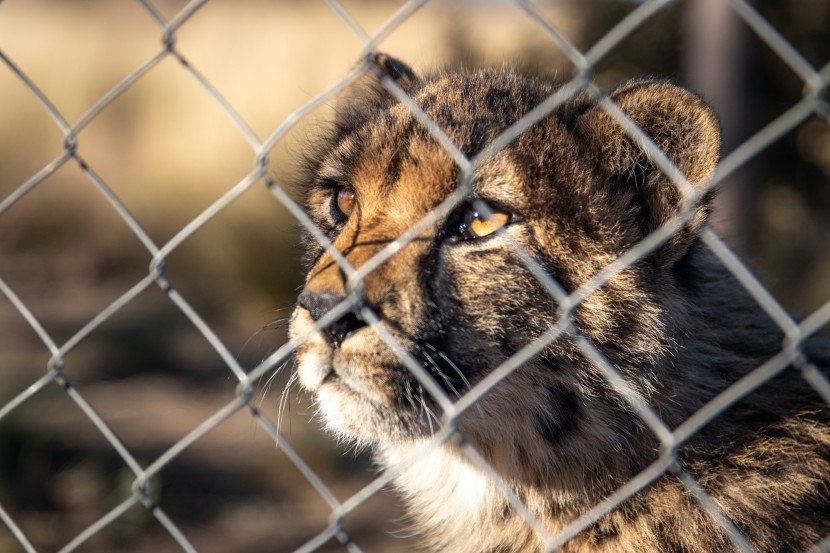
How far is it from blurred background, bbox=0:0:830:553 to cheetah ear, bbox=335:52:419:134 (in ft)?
0.91

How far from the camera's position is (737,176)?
5148 millimetres

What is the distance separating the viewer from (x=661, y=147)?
6.97ft

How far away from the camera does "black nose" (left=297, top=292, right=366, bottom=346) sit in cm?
217

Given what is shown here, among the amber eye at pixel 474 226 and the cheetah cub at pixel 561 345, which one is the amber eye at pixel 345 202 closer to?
the cheetah cub at pixel 561 345

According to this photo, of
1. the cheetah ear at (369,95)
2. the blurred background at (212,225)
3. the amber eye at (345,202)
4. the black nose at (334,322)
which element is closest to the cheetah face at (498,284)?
the black nose at (334,322)

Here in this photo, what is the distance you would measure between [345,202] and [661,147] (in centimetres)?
112

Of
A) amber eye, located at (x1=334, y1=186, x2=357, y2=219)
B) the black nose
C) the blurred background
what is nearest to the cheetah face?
the black nose

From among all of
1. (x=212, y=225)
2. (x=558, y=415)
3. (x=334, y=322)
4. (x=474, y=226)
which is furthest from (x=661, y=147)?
(x=212, y=225)

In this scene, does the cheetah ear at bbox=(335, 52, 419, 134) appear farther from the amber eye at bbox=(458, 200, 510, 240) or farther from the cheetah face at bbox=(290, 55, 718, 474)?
the amber eye at bbox=(458, 200, 510, 240)

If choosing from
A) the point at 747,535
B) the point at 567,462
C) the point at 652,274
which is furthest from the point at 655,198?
the point at 747,535

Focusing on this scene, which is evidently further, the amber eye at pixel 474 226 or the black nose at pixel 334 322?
the amber eye at pixel 474 226

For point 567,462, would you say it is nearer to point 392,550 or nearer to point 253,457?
point 392,550

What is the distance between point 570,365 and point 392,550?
9.45 feet

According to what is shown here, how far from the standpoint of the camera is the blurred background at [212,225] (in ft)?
15.6
